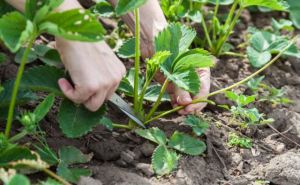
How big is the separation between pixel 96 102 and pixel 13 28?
0.30 metres

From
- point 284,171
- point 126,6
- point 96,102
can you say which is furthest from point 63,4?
point 284,171

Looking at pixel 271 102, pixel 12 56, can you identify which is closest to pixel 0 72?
pixel 12 56

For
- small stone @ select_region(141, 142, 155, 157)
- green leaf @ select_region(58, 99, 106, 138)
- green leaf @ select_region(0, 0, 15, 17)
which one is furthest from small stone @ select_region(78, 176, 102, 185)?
green leaf @ select_region(0, 0, 15, 17)

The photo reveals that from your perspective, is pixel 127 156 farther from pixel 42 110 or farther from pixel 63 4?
pixel 63 4

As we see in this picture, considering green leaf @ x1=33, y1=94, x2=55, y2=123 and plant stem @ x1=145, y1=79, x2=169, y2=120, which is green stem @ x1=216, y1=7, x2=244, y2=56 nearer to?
plant stem @ x1=145, y1=79, x2=169, y2=120

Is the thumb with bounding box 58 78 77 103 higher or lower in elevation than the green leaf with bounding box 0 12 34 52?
lower

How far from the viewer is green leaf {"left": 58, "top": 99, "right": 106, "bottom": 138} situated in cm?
169

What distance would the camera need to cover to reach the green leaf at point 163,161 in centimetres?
174

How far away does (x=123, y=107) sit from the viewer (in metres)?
1.89

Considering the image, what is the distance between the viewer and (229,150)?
1.96 meters

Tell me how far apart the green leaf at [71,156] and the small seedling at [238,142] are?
1.64 ft

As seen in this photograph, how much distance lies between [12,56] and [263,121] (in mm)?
870

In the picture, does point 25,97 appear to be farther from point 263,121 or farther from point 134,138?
point 263,121

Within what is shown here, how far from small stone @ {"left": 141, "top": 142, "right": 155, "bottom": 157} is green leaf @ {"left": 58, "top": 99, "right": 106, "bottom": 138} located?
205mm
